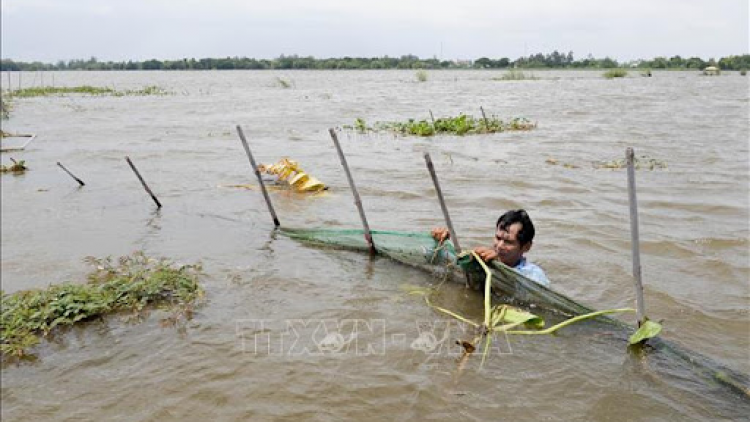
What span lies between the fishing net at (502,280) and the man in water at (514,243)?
141 mm

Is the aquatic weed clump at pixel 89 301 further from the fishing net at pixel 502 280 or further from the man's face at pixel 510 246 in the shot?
the man's face at pixel 510 246

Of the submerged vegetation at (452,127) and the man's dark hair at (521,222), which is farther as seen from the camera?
the submerged vegetation at (452,127)

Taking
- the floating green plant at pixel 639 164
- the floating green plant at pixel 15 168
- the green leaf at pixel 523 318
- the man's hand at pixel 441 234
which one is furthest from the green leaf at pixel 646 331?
the floating green plant at pixel 15 168

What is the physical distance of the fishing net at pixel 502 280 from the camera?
3811 mm

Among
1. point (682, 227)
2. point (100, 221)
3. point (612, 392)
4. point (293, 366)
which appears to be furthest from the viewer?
point (100, 221)

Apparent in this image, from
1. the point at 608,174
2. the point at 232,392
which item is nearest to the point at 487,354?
the point at 232,392

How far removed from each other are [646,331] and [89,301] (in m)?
4.17

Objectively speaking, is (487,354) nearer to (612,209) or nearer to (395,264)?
(395,264)

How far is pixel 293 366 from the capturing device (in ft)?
13.4

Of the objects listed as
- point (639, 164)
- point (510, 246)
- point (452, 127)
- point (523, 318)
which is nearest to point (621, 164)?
point (639, 164)

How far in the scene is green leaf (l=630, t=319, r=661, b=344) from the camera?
12.8ft

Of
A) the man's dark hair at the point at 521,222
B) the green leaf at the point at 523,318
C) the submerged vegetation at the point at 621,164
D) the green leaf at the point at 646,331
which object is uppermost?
the submerged vegetation at the point at 621,164

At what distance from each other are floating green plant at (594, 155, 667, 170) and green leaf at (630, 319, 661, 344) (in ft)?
26.8

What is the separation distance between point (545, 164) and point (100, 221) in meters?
8.21
